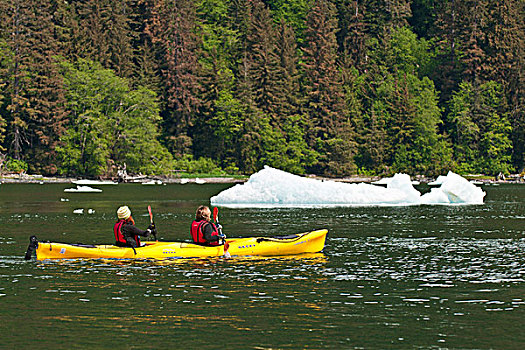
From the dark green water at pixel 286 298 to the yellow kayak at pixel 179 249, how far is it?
35 centimetres

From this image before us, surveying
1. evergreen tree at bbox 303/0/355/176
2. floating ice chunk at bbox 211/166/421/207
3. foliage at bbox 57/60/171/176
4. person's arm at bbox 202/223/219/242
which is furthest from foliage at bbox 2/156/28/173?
person's arm at bbox 202/223/219/242

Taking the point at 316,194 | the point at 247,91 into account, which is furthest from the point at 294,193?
the point at 247,91

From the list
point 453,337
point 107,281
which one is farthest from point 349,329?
point 107,281

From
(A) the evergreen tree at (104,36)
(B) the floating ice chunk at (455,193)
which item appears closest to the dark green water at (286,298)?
(B) the floating ice chunk at (455,193)

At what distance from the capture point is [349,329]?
1366 cm

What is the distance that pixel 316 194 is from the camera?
160 feet

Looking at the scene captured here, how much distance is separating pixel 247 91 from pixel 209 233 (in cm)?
8502

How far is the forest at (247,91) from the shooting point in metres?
95.1

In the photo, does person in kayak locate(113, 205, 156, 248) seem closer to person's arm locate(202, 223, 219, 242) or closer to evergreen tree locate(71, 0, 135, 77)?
person's arm locate(202, 223, 219, 242)

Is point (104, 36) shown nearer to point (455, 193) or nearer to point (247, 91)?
point (247, 91)

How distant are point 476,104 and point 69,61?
53057 millimetres

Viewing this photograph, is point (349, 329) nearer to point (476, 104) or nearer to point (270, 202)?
point (270, 202)

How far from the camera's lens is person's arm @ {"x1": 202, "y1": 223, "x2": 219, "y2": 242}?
871 inches

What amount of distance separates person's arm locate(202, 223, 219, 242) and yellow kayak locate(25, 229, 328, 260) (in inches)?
9.0
